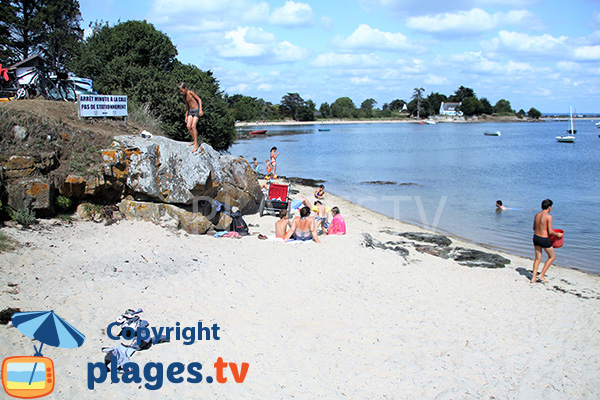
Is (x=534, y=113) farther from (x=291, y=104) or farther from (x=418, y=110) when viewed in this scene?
(x=291, y=104)

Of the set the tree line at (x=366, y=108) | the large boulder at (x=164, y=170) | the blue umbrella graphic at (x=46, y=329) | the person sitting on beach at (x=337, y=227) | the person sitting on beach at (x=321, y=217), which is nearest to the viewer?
the blue umbrella graphic at (x=46, y=329)

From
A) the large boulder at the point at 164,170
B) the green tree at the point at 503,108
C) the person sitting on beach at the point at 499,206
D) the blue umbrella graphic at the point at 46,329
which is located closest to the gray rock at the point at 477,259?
the large boulder at the point at 164,170

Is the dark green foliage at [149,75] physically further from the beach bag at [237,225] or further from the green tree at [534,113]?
the green tree at [534,113]

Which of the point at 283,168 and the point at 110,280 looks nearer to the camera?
the point at 110,280

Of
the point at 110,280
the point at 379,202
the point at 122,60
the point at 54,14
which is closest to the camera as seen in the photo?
the point at 110,280

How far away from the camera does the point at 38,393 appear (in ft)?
12.4

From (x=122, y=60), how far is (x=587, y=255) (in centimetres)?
1831

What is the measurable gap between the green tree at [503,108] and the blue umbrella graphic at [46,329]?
183551 millimetres

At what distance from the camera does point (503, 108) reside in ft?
564

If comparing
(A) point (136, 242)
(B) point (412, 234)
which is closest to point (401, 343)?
(A) point (136, 242)

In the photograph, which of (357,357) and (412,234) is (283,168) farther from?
(357,357)

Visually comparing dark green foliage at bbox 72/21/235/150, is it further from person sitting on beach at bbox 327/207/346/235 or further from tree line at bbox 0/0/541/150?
person sitting on beach at bbox 327/207/346/235

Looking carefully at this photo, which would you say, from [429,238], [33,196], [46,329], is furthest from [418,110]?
[46,329]

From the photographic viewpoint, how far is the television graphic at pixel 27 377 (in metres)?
3.76
